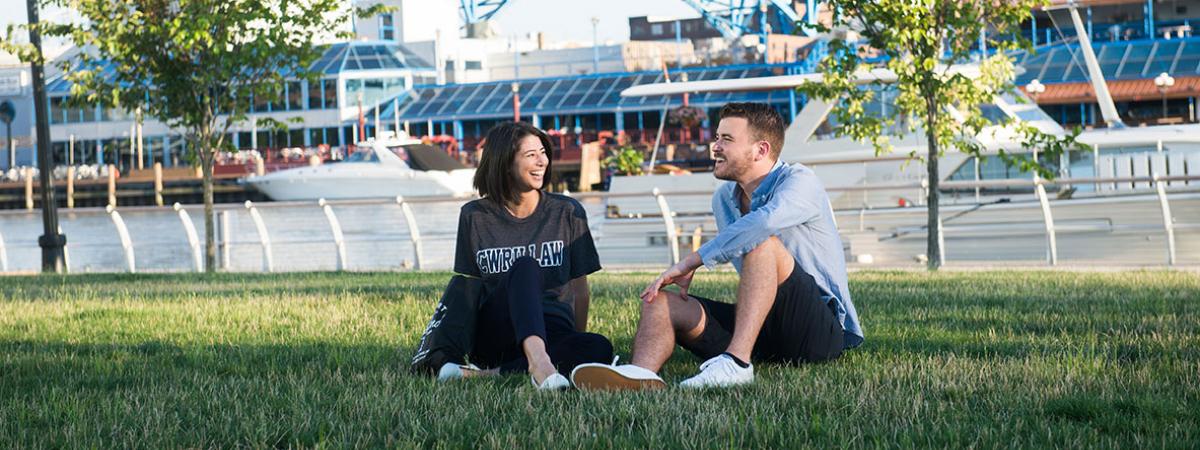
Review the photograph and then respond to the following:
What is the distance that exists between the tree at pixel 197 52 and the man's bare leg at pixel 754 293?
12036 millimetres

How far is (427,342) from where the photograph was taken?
596 cm

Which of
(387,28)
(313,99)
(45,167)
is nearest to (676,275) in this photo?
(45,167)

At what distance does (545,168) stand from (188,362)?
1.84m

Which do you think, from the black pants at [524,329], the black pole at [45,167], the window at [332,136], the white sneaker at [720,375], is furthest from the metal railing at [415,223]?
the window at [332,136]

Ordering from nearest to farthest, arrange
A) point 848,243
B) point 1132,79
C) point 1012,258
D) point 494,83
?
1. point 1012,258
2. point 848,243
3. point 1132,79
4. point 494,83

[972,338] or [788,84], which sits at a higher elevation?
[788,84]

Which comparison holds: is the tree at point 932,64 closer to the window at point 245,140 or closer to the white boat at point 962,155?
the white boat at point 962,155

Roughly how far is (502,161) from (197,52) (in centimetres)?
1265

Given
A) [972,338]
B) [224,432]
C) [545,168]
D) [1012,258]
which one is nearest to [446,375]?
[545,168]

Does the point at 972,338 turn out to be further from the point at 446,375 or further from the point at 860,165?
→ the point at 860,165

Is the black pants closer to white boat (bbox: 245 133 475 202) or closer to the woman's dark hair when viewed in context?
the woman's dark hair

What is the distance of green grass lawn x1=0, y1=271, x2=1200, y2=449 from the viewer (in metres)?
4.39

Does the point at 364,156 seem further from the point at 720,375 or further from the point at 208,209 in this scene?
the point at 720,375

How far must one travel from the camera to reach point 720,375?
5281mm
